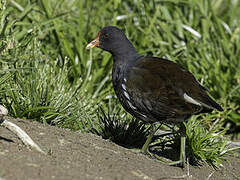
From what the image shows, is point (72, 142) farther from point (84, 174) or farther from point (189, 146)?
point (189, 146)

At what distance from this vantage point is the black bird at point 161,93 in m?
3.25

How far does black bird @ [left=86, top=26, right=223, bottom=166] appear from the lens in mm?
3248

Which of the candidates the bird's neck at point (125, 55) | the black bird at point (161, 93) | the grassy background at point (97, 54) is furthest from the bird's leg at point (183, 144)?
the bird's neck at point (125, 55)

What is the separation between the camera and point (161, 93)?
3.27 meters

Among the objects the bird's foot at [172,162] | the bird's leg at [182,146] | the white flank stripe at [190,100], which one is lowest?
the bird's foot at [172,162]

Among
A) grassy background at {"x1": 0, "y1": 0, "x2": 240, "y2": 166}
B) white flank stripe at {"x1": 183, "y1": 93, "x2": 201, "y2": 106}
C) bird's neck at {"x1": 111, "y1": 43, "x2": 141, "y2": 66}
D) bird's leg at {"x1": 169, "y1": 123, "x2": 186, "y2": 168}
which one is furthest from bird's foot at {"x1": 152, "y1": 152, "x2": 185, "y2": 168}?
bird's neck at {"x1": 111, "y1": 43, "x2": 141, "y2": 66}

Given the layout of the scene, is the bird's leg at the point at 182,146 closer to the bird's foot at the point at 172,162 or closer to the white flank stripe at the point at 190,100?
the bird's foot at the point at 172,162

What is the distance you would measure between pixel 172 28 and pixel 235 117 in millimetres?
1512

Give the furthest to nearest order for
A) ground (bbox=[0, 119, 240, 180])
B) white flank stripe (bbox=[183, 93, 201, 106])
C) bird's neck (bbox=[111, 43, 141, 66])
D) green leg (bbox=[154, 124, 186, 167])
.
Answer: bird's neck (bbox=[111, 43, 141, 66]) → green leg (bbox=[154, 124, 186, 167]) → white flank stripe (bbox=[183, 93, 201, 106]) → ground (bbox=[0, 119, 240, 180])

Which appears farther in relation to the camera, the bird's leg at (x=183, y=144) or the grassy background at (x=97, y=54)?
the grassy background at (x=97, y=54)

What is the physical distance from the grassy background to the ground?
0.31m

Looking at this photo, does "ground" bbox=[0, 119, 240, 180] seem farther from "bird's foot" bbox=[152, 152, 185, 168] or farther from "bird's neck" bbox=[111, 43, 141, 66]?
"bird's neck" bbox=[111, 43, 141, 66]

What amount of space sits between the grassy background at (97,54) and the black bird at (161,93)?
0.43 m

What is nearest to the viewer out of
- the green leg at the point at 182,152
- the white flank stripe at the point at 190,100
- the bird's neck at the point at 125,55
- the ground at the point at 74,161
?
the ground at the point at 74,161
